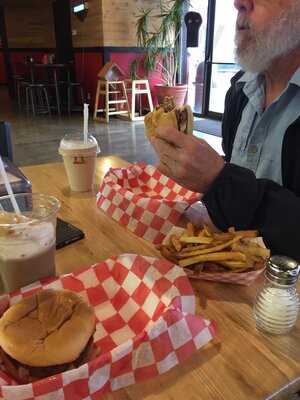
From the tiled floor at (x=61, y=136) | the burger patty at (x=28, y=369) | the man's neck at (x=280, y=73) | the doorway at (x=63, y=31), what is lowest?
the tiled floor at (x=61, y=136)

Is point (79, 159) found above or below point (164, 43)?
below

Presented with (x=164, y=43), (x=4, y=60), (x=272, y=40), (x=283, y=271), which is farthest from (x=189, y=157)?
(x=4, y=60)

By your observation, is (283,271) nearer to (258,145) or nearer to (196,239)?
(196,239)

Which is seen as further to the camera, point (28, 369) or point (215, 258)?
point (215, 258)

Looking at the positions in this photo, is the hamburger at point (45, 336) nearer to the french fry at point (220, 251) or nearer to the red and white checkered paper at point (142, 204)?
the french fry at point (220, 251)

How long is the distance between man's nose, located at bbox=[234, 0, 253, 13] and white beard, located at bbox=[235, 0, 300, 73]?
0.09 ft

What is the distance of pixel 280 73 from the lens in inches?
49.8

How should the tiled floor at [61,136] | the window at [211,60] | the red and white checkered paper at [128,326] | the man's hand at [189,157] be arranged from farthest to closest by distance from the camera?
the window at [211,60] → the tiled floor at [61,136] → the man's hand at [189,157] → the red and white checkered paper at [128,326]

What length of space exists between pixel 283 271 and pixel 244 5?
0.99 meters

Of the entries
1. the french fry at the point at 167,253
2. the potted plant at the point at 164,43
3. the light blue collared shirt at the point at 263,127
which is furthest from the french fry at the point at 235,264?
the potted plant at the point at 164,43

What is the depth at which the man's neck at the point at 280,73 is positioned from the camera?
1.20 m

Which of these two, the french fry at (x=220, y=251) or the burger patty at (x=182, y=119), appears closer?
the french fry at (x=220, y=251)

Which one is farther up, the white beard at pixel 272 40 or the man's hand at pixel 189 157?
the white beard at pixel 272 40

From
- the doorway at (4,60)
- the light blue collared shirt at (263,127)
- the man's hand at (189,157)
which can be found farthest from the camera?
the doorway at (4,60)
